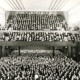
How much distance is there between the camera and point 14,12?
17.8 meters

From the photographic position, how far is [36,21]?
17141mm

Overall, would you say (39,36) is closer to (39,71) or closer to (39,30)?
(39,30)

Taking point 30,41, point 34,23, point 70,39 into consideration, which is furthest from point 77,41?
point 34,23

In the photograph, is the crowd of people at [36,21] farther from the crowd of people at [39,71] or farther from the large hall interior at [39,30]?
the crowd of people at [39,71]

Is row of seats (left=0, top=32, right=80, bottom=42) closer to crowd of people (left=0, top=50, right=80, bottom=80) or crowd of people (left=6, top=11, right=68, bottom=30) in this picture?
crowd of people (left=6, top=11, right=68, bottom=30)

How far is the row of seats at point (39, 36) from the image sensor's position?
14.7 meters

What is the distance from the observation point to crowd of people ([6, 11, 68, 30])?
1642cm

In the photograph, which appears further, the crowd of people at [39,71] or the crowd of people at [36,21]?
the crowd of people at [36,21]

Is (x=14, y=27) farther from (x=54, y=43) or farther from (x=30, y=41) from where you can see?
(x=54, y=43)

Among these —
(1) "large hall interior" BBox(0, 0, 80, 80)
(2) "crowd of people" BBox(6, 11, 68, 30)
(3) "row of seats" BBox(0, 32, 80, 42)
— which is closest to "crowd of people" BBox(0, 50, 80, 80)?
(1) "large hall interior" BBox(0, 0, 80, 80)

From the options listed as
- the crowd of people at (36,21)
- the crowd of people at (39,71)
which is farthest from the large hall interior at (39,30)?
the crowd of people at (39,71)

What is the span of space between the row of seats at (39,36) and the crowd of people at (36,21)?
0.93 meters

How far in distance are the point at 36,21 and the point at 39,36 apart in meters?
2.27

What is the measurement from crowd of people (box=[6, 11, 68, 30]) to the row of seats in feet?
3.06
